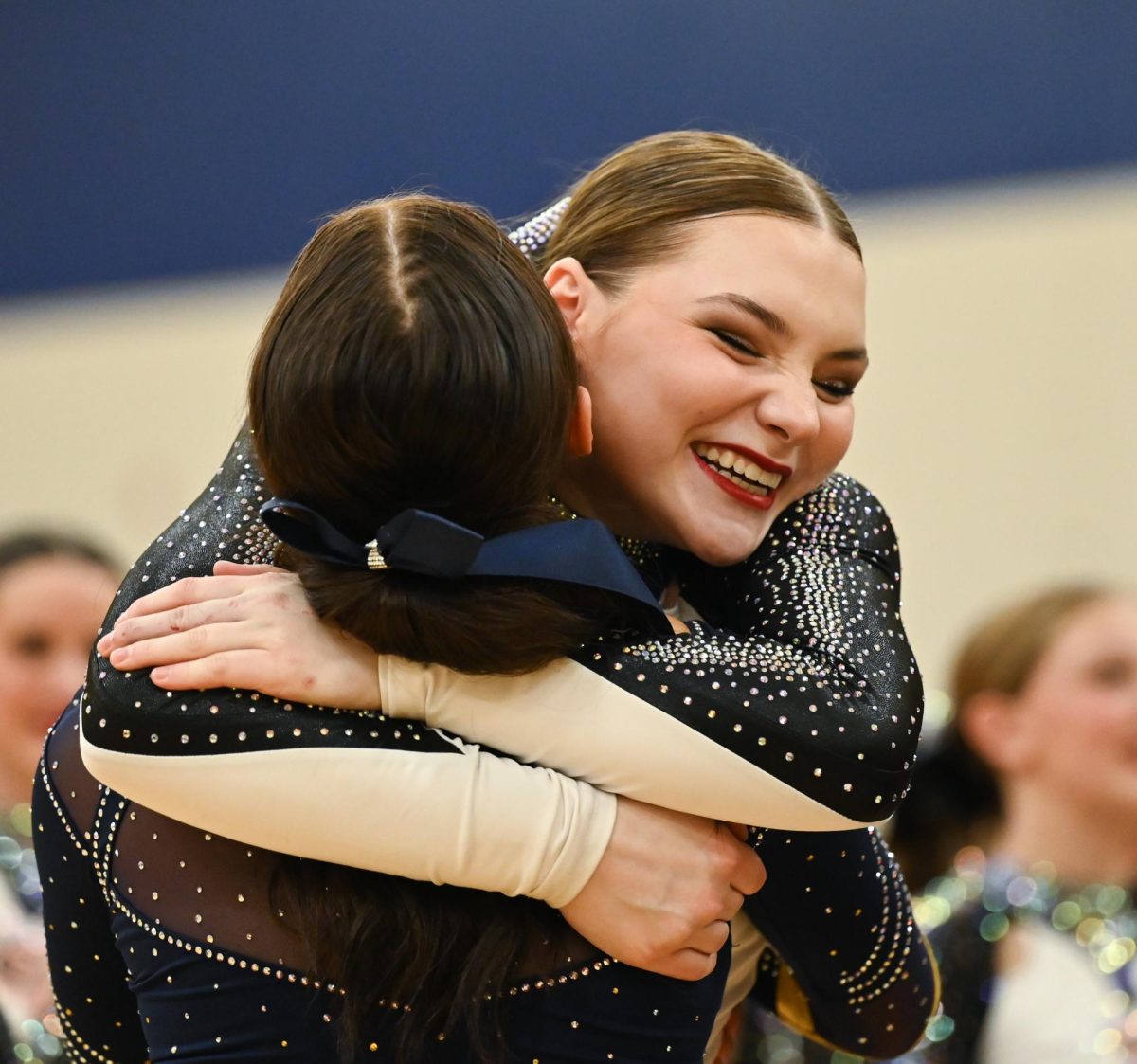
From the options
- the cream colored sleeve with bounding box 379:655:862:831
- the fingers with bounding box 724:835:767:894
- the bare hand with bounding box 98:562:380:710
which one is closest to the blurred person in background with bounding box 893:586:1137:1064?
the fingers with bounding box 724:835:767:894

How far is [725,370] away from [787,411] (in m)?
0.05

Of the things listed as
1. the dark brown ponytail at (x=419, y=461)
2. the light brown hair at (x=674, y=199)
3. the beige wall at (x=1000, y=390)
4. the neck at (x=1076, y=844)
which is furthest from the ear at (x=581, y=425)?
the beige wall at (x=1000, y=390)

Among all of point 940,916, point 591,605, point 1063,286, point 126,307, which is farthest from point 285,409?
point 126,307

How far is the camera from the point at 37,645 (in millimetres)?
2576

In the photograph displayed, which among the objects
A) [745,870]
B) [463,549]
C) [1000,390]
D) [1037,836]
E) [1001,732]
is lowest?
[1037,836]

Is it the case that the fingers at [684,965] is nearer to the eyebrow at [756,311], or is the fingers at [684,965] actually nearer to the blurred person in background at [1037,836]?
the eyebrow at [756,311]

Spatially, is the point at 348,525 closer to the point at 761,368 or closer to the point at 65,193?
the point at 761,368

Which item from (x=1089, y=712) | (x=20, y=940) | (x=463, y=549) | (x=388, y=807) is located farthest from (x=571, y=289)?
(x=1089, y=712)

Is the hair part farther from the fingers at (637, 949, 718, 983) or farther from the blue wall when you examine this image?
the fingers at (637, 949, 718, 983)

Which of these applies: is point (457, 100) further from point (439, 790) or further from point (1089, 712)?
point (439, 790)

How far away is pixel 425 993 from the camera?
0.93 m

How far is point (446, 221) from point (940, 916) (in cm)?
177

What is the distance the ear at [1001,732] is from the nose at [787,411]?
181 centimetres

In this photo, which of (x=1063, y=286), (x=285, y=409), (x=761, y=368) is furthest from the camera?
(x=1063, y=286)
